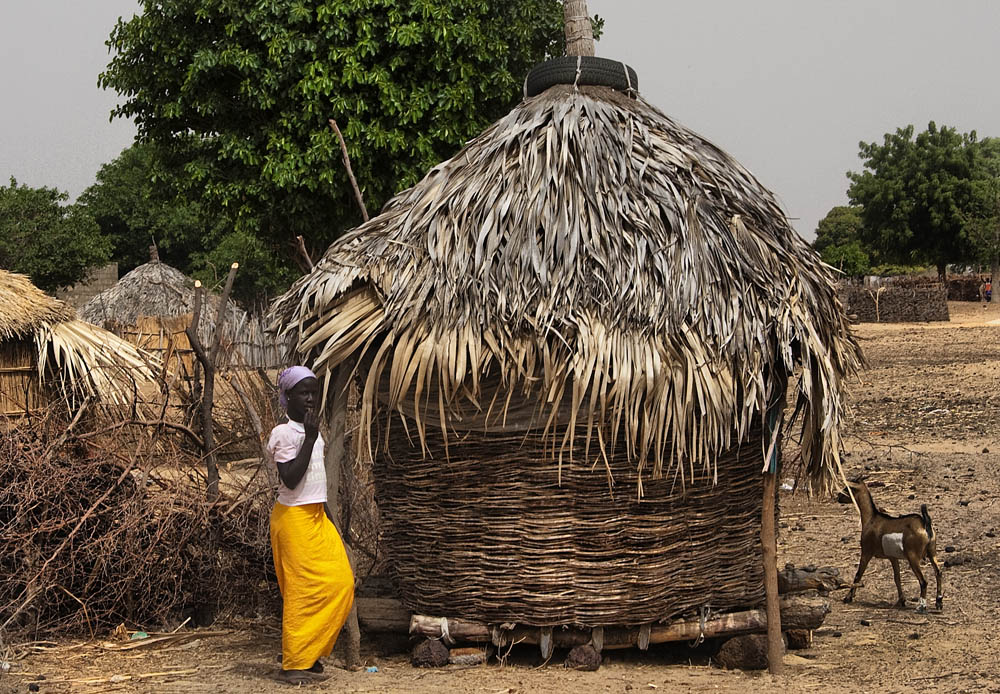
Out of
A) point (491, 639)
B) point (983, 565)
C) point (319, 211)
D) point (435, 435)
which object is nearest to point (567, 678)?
point (491, 639)

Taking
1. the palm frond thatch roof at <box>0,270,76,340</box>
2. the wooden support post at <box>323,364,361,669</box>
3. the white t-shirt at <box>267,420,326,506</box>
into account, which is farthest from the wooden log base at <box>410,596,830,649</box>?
the palm frond thatch roof at <box>0,270,76,340</box>

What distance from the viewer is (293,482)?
5.29 meters

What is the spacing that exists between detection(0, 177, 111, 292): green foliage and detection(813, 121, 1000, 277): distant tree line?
2592cm

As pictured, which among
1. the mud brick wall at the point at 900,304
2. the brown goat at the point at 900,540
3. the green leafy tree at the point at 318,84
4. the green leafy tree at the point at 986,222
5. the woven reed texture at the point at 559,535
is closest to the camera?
the woven reed texture at the point at 559,535

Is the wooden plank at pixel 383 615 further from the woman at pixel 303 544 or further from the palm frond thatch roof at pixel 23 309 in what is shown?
the palm frond thatch roof at pixel 23 309

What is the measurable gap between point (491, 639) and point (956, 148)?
43336mm

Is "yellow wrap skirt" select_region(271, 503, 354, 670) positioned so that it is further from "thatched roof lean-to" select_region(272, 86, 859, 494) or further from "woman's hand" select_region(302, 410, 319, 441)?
"thatched roof lean-to" select_region(272, 86, 859, 494)

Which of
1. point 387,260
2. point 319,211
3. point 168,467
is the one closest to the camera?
point 387,260

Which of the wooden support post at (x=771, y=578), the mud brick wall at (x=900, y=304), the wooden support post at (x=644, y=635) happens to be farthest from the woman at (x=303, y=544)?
the mud brick wall at (x=900, y=304)

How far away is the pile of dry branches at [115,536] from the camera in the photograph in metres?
A: 6.26

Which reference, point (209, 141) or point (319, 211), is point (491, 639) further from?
point (209, 141)

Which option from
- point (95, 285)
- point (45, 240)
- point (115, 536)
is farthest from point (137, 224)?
point (115, 536)

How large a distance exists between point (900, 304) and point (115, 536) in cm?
3262

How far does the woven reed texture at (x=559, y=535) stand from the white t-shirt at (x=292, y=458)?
26.1 inches
